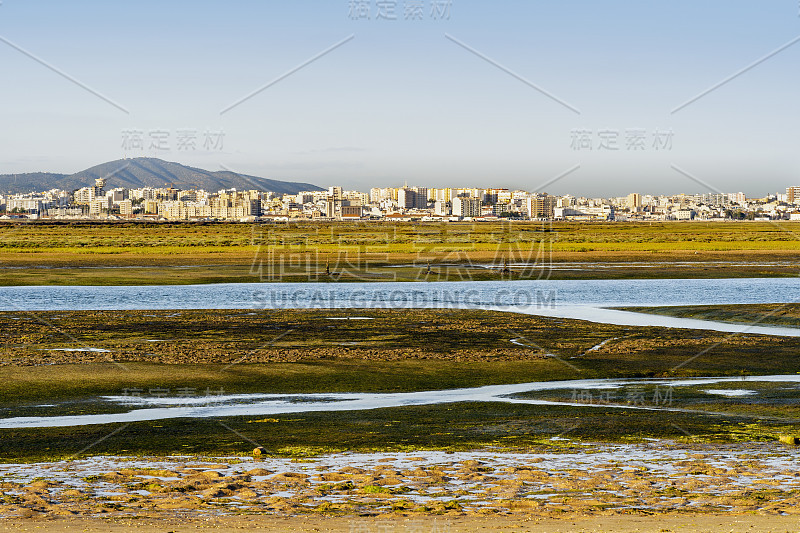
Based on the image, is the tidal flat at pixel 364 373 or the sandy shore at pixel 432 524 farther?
the tidal flat at pixel 364 373

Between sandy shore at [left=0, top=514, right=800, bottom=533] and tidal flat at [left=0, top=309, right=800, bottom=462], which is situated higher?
sandy shore at [left=0, top=514, right=800, bottom=533]

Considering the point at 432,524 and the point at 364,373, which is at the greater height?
the point at 432,524

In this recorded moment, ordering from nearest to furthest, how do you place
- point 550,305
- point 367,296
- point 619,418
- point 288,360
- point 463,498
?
point 463,498 → point 619,418 → point 288,360 → point 550,305 → point 367,296

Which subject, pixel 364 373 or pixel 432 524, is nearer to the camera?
pixel 432 524

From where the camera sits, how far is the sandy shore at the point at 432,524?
8.95 meters

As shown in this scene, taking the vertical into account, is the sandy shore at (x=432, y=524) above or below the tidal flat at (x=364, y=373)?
above

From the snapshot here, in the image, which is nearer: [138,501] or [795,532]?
[795,532]

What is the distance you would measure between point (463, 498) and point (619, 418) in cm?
604

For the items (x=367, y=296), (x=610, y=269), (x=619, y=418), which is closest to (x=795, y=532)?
(x=619, y=418)

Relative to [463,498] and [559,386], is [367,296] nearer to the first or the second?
[559,386]

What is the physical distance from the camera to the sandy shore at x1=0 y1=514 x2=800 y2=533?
352 inches

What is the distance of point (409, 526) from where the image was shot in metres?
9.13

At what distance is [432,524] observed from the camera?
923 centimetres

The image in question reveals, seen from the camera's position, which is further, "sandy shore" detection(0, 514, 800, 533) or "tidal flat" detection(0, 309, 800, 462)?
"tidal flat" detection(0, 309, 800, 462)
